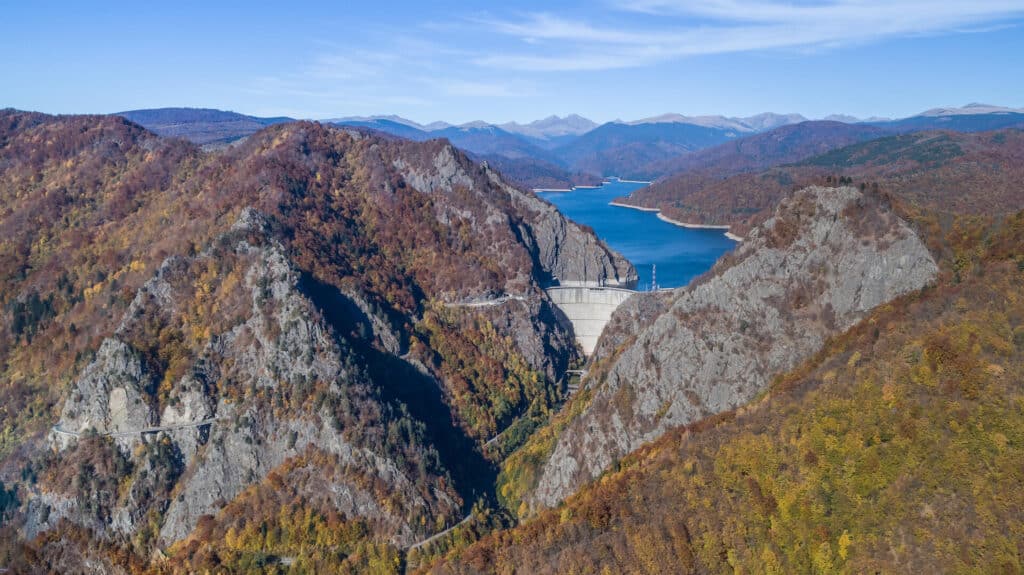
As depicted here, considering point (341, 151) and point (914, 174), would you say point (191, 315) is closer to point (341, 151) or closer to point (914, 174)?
point (341, 151)

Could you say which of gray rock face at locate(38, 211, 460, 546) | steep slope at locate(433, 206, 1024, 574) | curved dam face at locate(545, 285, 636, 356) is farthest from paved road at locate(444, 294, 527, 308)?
steep slope at locate(433, 206, 1024, 574)

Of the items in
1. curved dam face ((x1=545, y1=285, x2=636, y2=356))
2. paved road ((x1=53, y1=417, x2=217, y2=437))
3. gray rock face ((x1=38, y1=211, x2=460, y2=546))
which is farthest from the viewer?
curved dam face ((x1=545, y1=285, x2=636, y2=356))

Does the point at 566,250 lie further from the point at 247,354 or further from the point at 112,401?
the point at 112,401

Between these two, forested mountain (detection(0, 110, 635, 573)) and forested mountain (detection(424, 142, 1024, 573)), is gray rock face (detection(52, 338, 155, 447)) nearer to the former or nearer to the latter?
forested mountain (detection(0, 110, 635, 573))

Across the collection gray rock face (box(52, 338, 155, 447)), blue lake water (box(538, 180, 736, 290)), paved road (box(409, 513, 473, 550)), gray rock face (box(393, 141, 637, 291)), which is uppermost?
gray rock face (box(393, 141, 637, 291))

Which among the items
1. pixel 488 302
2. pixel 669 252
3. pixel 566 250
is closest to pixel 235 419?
pixel 488 302

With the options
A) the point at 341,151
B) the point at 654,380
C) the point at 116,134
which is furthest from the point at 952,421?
the point at 116,134
